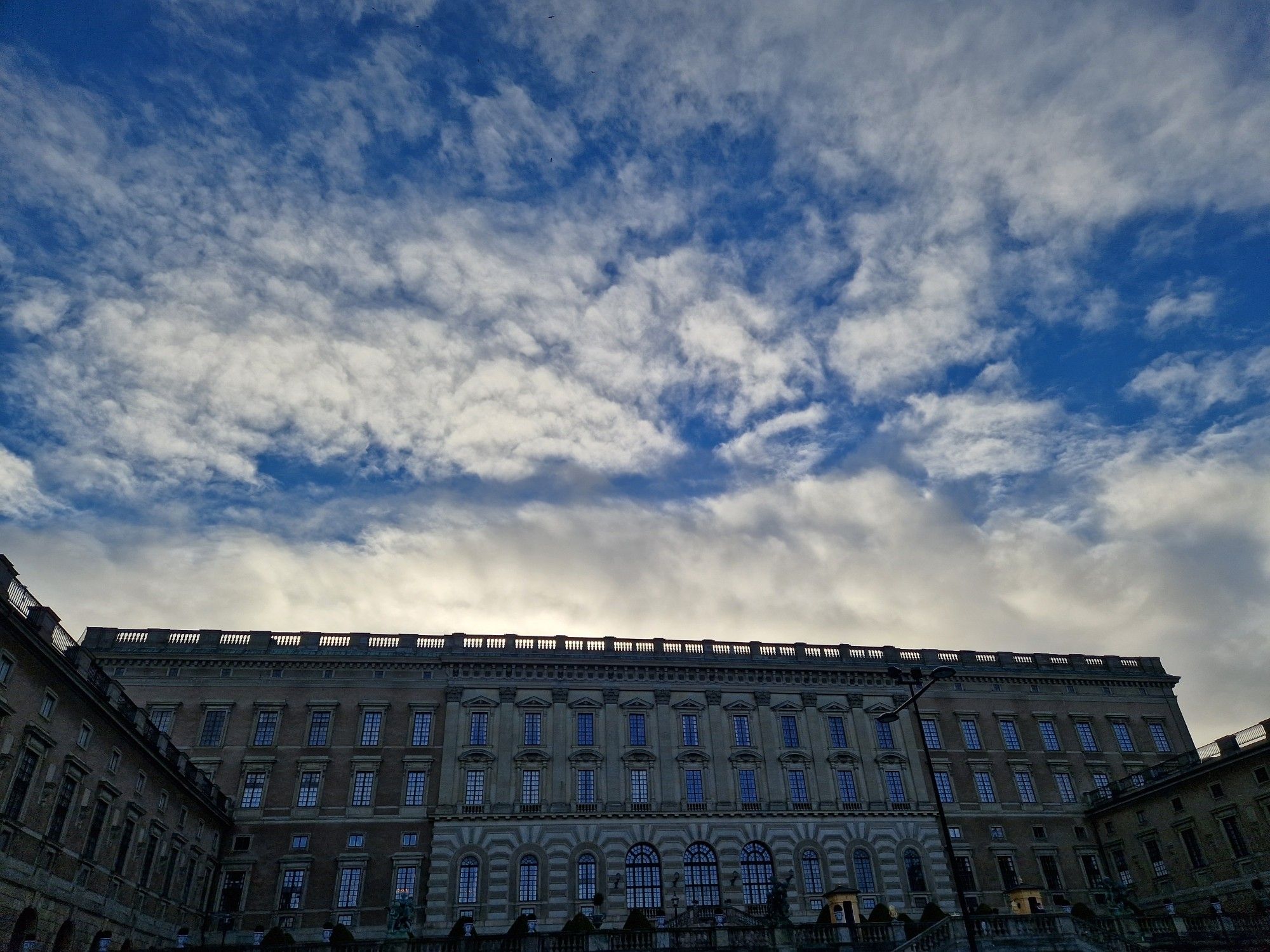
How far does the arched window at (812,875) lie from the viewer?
5109cm

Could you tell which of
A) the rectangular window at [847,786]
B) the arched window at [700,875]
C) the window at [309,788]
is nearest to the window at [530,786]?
the arched window at [700,875]

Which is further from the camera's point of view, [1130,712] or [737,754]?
[1130,712]

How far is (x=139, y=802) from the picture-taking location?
123ft

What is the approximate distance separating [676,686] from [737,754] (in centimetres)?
564

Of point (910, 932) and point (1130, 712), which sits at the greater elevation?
point (1130, 712)

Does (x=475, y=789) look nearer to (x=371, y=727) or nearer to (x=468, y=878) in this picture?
(x=468, y=878)

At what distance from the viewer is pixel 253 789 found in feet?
161

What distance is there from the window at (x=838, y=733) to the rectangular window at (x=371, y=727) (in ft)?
93.6

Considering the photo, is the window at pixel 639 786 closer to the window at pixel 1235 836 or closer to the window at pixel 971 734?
the window at pixel 971 734

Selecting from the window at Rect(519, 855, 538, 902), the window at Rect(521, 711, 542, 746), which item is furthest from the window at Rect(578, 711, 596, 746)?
the window at Rect(519, 855, 538, 902)

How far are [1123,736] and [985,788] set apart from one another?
40.4ft

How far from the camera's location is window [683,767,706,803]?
174 ft

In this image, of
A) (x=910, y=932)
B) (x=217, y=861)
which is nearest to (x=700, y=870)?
(x=910, y=932)

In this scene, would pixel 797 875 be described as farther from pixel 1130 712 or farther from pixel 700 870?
pixel 1130 712
